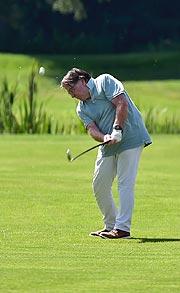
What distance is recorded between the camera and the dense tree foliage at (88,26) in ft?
190

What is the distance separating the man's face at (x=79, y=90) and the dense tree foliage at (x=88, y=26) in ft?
154

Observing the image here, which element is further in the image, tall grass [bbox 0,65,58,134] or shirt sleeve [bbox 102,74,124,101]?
tall grass [bbox 0,65,58,134]

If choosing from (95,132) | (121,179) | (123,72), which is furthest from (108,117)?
(123,72)

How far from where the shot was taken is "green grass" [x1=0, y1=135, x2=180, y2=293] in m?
7.17

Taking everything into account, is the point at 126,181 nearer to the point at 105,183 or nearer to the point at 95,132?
the point at 105,183

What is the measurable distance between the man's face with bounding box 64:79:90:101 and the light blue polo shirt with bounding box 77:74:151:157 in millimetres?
40

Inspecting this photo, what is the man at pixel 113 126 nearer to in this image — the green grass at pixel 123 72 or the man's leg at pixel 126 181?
the man's leg at pixel 126 181

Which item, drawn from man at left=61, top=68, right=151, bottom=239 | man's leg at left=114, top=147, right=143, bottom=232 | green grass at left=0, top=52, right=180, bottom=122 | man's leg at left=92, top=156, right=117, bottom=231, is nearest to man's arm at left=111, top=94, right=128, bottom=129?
man at left=61, top=68, right=151, bottom=239

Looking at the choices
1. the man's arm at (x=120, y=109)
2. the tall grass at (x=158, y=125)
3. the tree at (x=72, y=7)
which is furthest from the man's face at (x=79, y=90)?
the tree at (x=72, y=7)

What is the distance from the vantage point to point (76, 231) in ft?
34.1

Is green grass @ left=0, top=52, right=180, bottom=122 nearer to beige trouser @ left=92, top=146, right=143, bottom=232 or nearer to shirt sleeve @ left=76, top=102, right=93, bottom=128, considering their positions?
beige trouser @ left=92, top=146, right=143, bottom=232

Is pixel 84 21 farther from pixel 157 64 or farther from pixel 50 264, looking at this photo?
pixel 50 264

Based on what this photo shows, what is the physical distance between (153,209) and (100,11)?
49441 millimetres

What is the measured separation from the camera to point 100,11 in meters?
61.1
